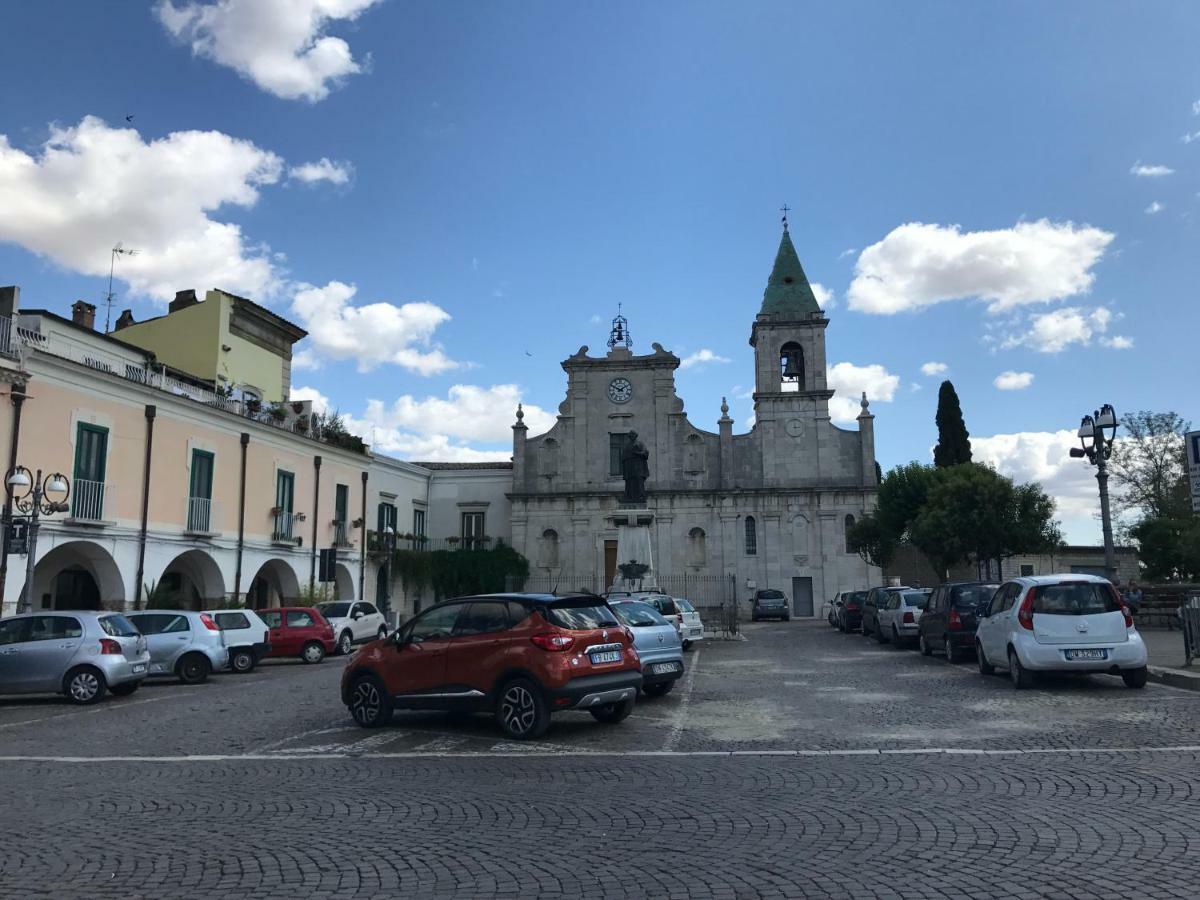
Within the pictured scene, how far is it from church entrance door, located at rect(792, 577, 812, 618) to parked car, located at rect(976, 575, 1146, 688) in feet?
120

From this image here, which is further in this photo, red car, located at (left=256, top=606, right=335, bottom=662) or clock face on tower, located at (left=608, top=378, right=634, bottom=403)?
clock face on tower, located at (left=608, top=378, right=634, bottom=403)

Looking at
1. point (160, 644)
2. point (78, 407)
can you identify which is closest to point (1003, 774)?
point (160, 644)

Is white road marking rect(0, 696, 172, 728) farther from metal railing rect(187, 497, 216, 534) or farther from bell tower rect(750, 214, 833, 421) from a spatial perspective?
bell tower rect(750, 214, 833, 421)

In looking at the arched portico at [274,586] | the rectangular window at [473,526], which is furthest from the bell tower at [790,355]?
the arched portico at [274,586]

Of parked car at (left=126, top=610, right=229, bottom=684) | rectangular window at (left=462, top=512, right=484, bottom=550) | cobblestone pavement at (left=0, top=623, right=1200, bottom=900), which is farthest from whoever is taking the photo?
rectangular window at (left=462, top=512, right=484, bottom=550)

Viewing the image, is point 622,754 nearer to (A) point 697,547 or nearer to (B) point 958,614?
(B) point 958,614

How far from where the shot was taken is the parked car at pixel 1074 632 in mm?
12719

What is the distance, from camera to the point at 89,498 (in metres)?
22.6

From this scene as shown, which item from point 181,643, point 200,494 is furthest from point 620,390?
point 181,643

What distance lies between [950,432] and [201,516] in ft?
128

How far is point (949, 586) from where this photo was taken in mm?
18719

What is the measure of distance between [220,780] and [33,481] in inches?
614

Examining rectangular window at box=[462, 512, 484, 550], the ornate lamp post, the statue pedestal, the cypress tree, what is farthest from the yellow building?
the cypress tree

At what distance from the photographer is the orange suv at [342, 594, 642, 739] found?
31.9ft
